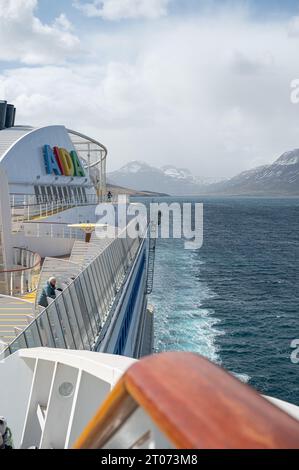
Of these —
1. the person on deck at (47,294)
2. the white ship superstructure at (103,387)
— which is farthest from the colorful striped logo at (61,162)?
the person on deck at (47,294)

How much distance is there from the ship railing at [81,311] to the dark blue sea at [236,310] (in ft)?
27.9

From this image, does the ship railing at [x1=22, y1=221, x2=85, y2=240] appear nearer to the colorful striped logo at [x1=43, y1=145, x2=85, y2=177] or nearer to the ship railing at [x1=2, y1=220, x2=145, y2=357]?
the ship railing at [x1=2, y1=220, x2=145, y2=357]

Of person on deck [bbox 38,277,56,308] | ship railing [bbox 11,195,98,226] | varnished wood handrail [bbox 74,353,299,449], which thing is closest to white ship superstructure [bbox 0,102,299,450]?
varnished wood handrail [bbox 74,353,299,449]

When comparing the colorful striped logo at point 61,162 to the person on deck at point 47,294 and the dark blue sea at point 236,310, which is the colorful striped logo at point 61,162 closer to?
the dark blue sea at point 236,310

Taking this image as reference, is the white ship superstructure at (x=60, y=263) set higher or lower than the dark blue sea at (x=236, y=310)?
higher

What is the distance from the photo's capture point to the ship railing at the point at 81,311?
7464mm

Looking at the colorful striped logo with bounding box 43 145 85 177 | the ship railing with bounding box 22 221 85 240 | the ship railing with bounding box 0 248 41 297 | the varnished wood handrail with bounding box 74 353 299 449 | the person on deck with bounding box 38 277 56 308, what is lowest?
the ship railing with bounding box 0 248 41 297

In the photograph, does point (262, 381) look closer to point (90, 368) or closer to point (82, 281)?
point (82, 281)

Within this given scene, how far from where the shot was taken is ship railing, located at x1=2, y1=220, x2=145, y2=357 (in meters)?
7.46

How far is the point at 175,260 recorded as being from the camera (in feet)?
168

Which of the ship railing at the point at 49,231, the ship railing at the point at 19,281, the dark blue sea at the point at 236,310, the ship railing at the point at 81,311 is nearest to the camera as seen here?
the ship railing at the point at 81,311

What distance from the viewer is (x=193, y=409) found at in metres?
1.57

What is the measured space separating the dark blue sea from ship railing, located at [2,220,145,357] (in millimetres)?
8500
